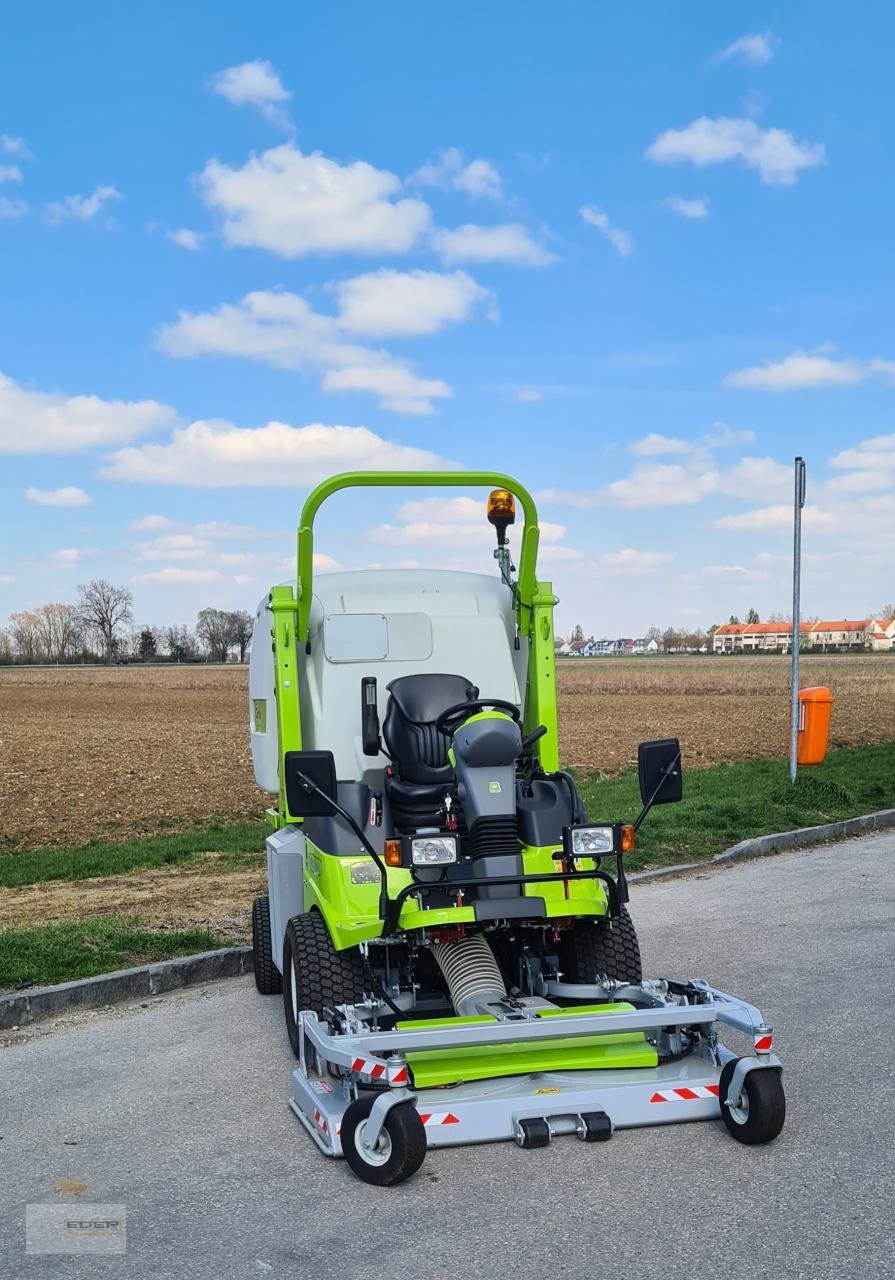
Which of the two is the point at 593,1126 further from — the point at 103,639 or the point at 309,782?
the point at 103,639

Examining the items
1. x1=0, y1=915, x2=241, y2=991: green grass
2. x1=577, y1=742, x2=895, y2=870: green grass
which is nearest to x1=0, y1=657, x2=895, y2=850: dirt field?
x1=577, y1=742, x2=895, y2=870: green grass

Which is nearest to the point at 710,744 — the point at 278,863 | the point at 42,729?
the point at 42,729

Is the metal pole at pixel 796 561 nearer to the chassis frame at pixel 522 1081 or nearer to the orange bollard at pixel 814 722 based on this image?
the orange bollard at pixel 814 722

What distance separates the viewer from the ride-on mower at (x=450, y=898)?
4602mm

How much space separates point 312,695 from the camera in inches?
274

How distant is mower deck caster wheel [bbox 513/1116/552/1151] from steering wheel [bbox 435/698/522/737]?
6.28 ft

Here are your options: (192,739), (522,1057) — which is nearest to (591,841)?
(522,1057)

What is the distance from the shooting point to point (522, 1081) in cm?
481

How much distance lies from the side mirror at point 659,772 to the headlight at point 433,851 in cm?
97

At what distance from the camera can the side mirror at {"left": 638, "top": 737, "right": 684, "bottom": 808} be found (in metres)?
5.50

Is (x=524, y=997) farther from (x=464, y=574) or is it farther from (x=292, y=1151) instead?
(x=464, y=574)

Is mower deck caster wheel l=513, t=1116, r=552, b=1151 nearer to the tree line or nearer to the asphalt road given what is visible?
the asphalt road

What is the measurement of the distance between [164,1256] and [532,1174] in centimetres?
129

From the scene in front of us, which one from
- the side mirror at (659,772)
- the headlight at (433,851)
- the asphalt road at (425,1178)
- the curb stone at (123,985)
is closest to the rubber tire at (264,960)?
the asphalt road at (425,1178)
